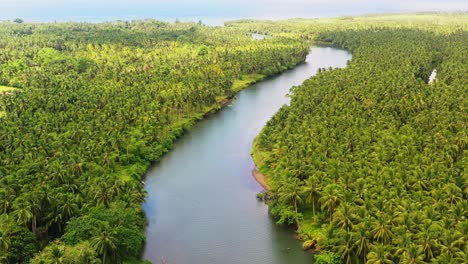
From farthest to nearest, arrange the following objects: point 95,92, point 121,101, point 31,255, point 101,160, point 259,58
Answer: point 259,58
point 95,92
point 121,101
point 101,160
point 31,255

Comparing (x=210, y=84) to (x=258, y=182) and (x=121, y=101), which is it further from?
(x=258, y=182)

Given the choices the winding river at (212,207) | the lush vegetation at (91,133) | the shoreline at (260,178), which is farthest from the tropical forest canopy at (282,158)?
the winding river at (212,207)

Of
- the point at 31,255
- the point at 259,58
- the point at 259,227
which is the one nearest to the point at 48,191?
the point at 31,255

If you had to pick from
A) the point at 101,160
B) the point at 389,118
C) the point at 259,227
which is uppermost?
the point at 389,118

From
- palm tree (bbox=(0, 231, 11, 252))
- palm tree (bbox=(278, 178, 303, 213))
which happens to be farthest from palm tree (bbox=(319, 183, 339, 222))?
palm tree (bbox=(0, 231, 11, 252))

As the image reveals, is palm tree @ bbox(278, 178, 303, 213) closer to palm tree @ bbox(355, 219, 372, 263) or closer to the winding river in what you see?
the winding river

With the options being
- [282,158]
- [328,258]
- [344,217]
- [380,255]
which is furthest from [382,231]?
[282,158]

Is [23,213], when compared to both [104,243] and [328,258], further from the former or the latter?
[328,258]
